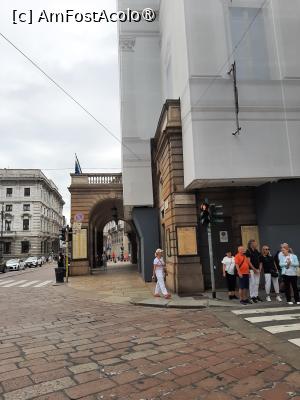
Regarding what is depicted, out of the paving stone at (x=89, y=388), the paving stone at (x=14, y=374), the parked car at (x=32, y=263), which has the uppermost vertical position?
the parked car at (x=32, y=263)

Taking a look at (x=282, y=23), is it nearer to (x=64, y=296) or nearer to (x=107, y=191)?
(x=64, y=296)

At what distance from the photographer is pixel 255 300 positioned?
34.5 ft

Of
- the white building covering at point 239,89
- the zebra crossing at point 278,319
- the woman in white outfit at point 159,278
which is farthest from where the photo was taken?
the white building covering at point 239,89

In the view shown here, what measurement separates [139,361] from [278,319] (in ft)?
12.7

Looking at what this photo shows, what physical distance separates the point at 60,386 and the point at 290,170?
10127 mm

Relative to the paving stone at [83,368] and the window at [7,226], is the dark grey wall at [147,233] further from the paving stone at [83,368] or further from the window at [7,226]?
the window at [7,226]

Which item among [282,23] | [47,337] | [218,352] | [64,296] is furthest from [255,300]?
[282,23]

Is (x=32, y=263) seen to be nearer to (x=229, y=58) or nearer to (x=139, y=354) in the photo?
(x=229, y=58)

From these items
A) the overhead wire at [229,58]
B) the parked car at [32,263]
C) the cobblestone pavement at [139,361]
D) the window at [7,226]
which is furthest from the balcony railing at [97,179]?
the window at [7,226]

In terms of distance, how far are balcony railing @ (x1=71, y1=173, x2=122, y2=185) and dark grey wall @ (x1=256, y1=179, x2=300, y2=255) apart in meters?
17.0

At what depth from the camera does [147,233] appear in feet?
61.5

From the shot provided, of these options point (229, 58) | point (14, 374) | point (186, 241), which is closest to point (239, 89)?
point (229, 58)

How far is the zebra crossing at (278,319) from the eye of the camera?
21.7ft

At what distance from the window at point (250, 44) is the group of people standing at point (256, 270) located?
6042 millimetres
